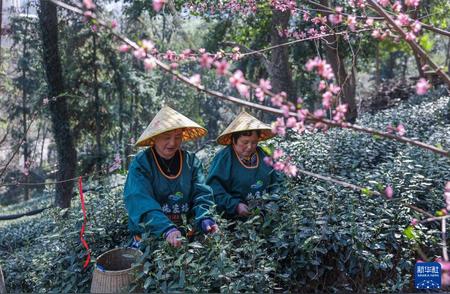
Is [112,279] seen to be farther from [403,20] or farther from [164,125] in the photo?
[403,20]

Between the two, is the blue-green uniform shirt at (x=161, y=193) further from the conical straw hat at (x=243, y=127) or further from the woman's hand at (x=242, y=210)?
the conical straw hat at (x=243, y=127)

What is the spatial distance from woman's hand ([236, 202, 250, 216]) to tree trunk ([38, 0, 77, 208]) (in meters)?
5.51

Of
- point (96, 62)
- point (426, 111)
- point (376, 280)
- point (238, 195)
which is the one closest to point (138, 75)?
point (96, 62)

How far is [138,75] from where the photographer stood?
62.5ft

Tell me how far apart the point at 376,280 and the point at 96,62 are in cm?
1520

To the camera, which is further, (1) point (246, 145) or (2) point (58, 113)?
(2) point (58, 113)

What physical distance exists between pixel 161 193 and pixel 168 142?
0.41 m

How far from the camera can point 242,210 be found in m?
3.74

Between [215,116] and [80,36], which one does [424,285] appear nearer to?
[80,36]

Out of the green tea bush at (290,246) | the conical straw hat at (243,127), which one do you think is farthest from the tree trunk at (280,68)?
the green tea bush at (290,246)

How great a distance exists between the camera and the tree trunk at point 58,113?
27.5ft

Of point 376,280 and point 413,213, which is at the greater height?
point 413,213

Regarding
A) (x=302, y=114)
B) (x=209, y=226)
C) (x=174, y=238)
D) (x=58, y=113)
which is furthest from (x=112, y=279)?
(x=58, y=113)

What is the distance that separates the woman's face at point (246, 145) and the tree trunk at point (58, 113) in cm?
530
